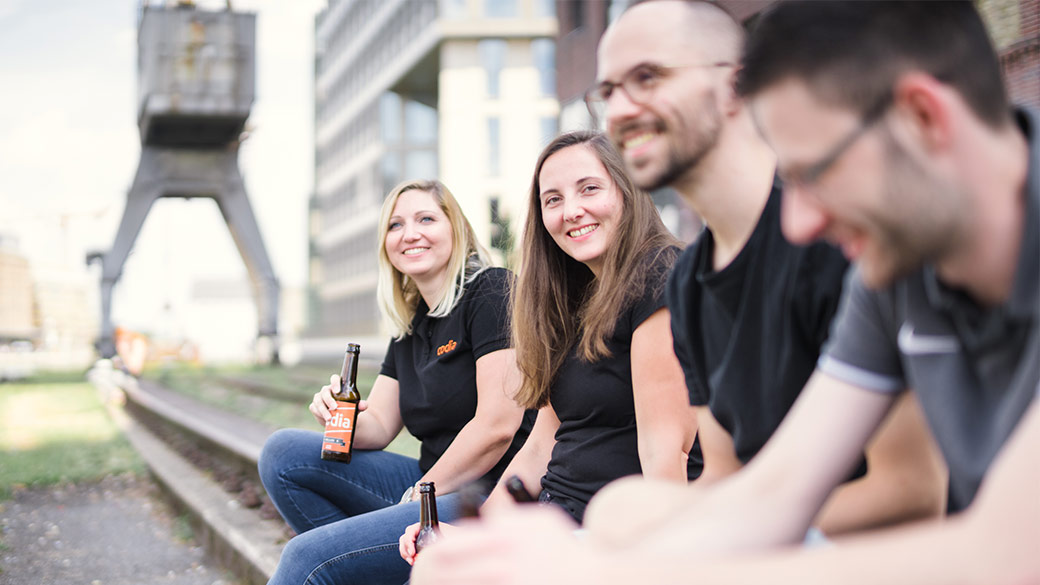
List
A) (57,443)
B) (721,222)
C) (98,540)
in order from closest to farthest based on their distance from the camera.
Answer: (721,222) → (98,540) → (57,443)

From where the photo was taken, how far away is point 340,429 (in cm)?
356

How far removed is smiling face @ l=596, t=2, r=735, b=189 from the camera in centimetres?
183

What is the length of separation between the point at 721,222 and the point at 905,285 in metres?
0.62

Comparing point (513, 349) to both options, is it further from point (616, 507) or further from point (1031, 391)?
point (1031, 391)

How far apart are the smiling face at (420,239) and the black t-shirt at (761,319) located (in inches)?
Answer: 74.4

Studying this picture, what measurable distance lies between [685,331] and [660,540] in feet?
2.48

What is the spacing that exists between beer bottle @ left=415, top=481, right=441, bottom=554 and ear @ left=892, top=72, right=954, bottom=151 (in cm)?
191

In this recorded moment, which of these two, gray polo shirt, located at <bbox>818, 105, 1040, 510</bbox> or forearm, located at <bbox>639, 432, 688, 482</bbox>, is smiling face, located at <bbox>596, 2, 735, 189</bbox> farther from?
forearm, located at <bbox>639, 432, 688, 482</bbox>

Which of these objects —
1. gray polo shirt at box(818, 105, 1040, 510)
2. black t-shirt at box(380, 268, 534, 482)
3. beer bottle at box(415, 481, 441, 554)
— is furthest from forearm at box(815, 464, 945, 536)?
black t-shirt at box(380, 268, 534, 482)

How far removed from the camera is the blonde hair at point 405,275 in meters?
3.78

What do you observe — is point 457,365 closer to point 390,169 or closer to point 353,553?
point 353,553

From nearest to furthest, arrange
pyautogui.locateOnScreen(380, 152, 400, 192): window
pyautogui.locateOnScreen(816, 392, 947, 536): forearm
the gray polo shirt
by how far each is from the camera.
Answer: the gray polo shirt < pyautogui.locateOnScreen(816, 392, 947, 536): forearm < pyautogui.locateOnScreen(380, 152, 400, 192): window

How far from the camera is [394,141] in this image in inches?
2207

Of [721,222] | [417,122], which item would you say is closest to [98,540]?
[721,222]
